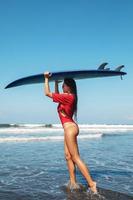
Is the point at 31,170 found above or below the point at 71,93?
below

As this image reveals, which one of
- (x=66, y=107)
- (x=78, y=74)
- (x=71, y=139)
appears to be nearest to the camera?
(x=71, y=139)

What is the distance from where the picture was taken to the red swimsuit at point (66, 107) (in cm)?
655

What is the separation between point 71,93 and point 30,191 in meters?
1.85

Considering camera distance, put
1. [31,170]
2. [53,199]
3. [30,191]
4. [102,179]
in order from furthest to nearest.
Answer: [31,170], [102,179], [30,191], [53,199]

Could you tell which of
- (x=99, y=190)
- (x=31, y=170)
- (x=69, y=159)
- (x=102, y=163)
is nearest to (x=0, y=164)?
(x=31, y=170)

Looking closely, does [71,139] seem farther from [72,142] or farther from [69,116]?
[69,116]

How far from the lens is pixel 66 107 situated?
6617mm

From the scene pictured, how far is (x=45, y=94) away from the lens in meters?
6.45

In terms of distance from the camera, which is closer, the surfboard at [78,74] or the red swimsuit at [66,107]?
the red swimsuit at [66,107]

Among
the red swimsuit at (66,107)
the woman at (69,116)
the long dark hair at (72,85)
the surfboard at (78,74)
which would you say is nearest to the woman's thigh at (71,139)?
the woman at (69,116)

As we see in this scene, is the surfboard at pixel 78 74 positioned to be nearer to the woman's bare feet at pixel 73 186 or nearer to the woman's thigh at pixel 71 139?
the woman's thigh at pixel 71 139

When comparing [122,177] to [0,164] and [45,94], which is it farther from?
[0,164]

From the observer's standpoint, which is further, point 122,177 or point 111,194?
point 122,177

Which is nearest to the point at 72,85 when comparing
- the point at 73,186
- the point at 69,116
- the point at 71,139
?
the point at 69,116
